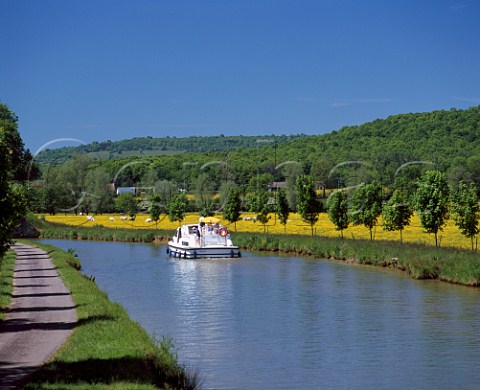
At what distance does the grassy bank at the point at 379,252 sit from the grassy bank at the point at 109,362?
2492 centimetres

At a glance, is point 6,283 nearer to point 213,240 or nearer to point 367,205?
point 213,240

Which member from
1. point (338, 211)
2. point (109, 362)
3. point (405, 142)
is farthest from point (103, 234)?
point (405, 142)

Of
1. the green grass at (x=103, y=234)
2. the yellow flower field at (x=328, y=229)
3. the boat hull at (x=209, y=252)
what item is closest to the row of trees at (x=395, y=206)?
the yellow flower field at (x=328, y=229)

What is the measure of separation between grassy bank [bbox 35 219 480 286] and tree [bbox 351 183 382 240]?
510cm

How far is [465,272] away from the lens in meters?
41.9

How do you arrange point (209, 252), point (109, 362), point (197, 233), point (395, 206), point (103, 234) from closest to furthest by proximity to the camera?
point (109, 362), point (395, 206), point (209, 252), point (197, 233), point (103, 234)

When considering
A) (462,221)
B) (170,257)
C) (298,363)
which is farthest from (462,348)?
(170,257)

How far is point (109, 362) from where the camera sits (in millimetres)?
17062

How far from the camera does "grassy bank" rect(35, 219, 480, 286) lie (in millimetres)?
43156

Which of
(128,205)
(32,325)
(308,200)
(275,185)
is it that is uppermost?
(275,185)

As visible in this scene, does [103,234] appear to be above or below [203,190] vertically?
below

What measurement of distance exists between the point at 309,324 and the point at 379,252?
26.2 metres

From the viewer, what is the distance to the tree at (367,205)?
68162mm

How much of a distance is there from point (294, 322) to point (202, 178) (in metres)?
122
